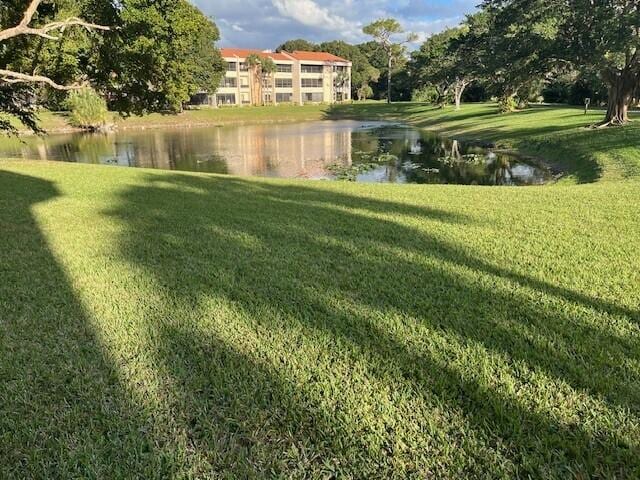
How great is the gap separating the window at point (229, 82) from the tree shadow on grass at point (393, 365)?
71.4 metres

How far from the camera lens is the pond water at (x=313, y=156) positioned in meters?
17.4

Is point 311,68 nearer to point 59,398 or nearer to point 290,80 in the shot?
point 290,80

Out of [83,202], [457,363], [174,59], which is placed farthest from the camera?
[174,59]

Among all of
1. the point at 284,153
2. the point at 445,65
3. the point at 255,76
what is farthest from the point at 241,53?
the point at 284,153

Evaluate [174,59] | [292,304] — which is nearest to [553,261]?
[292,304]

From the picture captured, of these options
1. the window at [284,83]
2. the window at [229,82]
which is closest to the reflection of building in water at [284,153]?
the window at [229,82]

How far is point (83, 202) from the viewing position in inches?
301

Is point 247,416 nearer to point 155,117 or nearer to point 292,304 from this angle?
point 292,304

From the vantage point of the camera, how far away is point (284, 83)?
77.8 metres

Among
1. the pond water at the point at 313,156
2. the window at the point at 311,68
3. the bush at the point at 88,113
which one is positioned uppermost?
the window at the point at 311,68

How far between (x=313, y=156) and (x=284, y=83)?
193 feet

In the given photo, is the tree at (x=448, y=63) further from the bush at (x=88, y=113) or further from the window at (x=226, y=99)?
the bush at (x=88, y=113)

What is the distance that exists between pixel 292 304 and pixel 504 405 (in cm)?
160

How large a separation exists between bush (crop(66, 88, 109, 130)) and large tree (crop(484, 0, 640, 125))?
32284 mm
